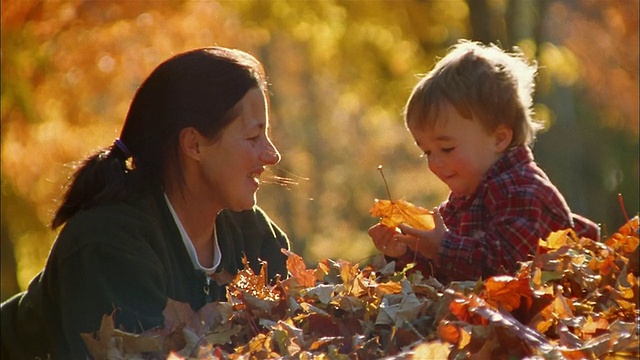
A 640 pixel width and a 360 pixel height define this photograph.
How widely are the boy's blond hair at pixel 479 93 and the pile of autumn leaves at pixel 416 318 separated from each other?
1432 millimetres

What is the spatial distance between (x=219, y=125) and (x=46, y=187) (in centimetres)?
674

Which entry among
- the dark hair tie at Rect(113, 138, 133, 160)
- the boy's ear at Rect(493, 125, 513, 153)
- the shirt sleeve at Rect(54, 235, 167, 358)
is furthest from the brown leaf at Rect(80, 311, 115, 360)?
the boy's ear at Rect(493, 125, 513, 153)

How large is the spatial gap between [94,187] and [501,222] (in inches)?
49.9

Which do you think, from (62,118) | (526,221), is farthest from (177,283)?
(62,118)

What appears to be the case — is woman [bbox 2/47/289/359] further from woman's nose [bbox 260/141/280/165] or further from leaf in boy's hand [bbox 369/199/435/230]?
leaf in boy's hand [bbox 369/199/435/230]

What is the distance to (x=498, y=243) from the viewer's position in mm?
3328

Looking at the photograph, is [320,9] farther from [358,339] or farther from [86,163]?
[358,339]

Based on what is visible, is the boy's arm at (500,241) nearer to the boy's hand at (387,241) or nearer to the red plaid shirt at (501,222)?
the red plaid shirt at (501,222)

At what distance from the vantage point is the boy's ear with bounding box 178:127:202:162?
349cm

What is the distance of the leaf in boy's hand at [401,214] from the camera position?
9.64 feet

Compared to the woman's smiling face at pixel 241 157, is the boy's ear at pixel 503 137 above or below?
below

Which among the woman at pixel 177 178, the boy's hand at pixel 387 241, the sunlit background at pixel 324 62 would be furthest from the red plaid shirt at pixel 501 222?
the sunlit background at pixel 324 62

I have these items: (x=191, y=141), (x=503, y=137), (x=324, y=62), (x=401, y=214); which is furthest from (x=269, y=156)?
(x=324, y=62)

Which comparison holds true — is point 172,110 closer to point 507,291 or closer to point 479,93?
point 479,93
